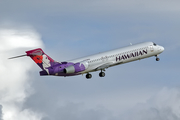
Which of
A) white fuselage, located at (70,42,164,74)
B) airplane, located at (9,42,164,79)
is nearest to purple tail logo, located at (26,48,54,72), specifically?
airplane, located at (9,42,164,79)

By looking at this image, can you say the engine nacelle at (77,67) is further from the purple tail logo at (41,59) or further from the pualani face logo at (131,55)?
the pualani face logo at (131,55)

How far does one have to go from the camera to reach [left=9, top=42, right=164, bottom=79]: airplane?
81812mm

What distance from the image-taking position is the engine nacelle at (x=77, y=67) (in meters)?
82.3

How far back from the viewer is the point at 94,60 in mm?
85875

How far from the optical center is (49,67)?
8200 cm

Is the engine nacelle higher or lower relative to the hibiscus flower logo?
lower

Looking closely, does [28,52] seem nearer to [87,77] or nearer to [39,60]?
[39,60]

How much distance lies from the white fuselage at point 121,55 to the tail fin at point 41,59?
4773 mm

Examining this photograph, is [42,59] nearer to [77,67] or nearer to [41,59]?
[41,59]

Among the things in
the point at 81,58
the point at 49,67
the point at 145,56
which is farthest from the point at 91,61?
the point at 145,56

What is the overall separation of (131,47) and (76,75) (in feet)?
44.2

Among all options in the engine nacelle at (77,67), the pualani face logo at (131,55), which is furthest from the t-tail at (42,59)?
the pualani face logo at (131,55)

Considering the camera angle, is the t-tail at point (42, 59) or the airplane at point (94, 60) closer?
the t-tail at point (42, 59)

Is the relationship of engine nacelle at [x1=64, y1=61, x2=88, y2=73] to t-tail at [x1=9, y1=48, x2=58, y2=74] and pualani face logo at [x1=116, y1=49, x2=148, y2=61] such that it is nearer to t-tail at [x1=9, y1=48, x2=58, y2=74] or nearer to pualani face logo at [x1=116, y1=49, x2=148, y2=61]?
t-tail at [x1=9, y1=48, x2=58, y2=74]
